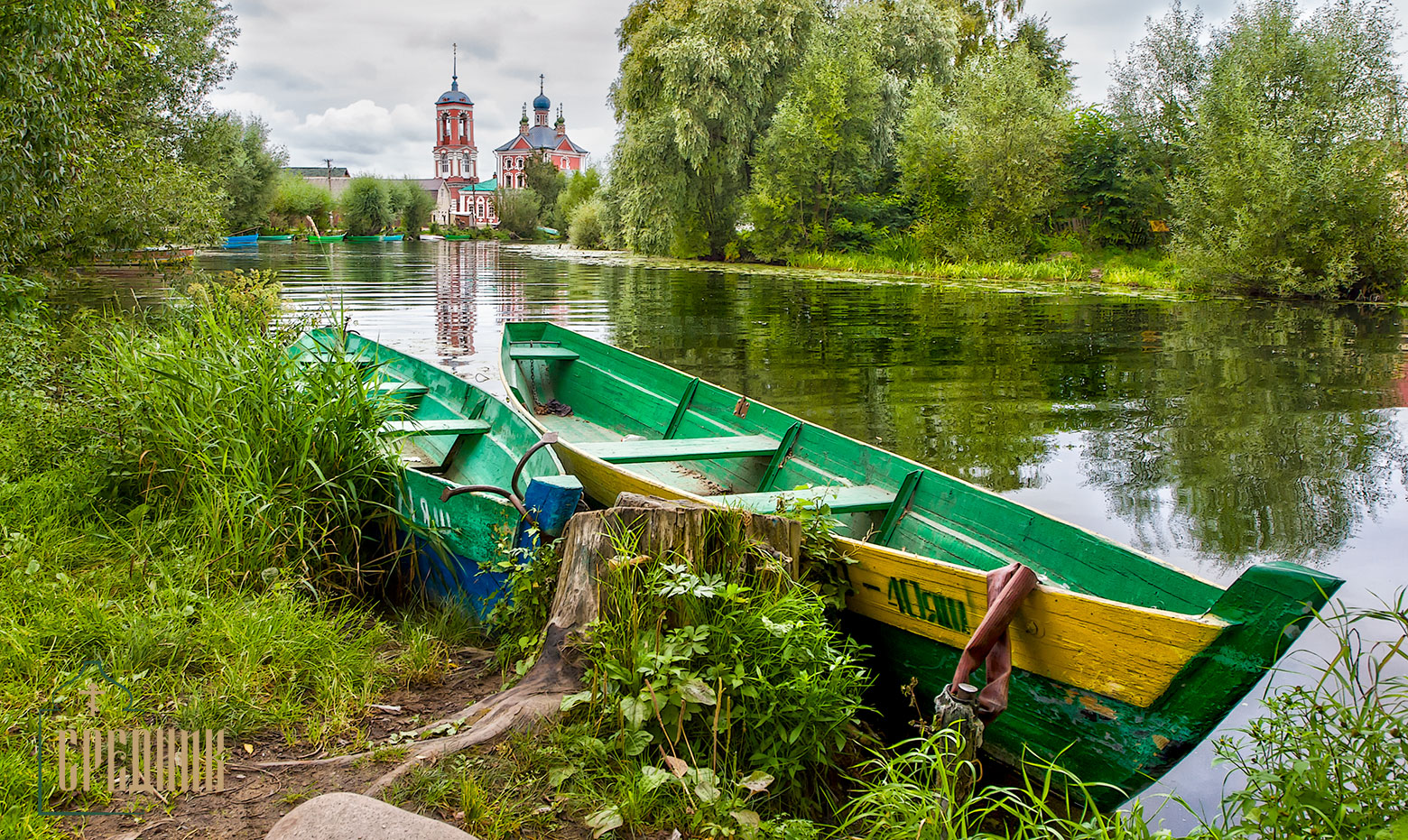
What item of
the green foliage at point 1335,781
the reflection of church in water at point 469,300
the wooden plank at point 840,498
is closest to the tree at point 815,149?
the reflection of church in water at point 469,300

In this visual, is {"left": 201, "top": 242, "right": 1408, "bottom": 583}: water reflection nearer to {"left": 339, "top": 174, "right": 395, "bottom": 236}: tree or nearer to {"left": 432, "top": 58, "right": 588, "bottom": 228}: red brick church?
{"left": 339, "top": 174, "right": 395, "bottom": 236}: tree

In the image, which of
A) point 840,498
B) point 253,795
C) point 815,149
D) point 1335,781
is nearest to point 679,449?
point 840,498

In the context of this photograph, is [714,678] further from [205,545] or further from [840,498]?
[205,545]

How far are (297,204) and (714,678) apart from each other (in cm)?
7276

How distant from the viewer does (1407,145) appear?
59.3ft

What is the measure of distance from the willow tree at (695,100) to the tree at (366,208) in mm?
43199

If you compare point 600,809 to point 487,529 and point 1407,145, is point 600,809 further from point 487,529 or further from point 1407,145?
point 1407,145

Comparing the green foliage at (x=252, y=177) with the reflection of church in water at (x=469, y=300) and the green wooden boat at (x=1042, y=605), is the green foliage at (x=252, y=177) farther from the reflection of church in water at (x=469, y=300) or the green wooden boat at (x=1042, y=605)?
the green wooden boat at (x=1042, y=605)

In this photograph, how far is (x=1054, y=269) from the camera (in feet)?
83.4

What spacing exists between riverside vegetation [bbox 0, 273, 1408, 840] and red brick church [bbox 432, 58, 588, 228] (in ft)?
361

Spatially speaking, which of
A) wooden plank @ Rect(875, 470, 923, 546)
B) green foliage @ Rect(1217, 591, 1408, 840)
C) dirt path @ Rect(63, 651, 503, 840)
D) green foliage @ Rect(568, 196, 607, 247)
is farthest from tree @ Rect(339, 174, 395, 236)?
green foliage @ Rect(1217, 591, 1408, 840)

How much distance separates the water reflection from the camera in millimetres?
5754

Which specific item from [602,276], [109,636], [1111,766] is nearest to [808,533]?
[1111,766]

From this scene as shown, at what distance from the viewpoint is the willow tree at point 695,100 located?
2680cm
